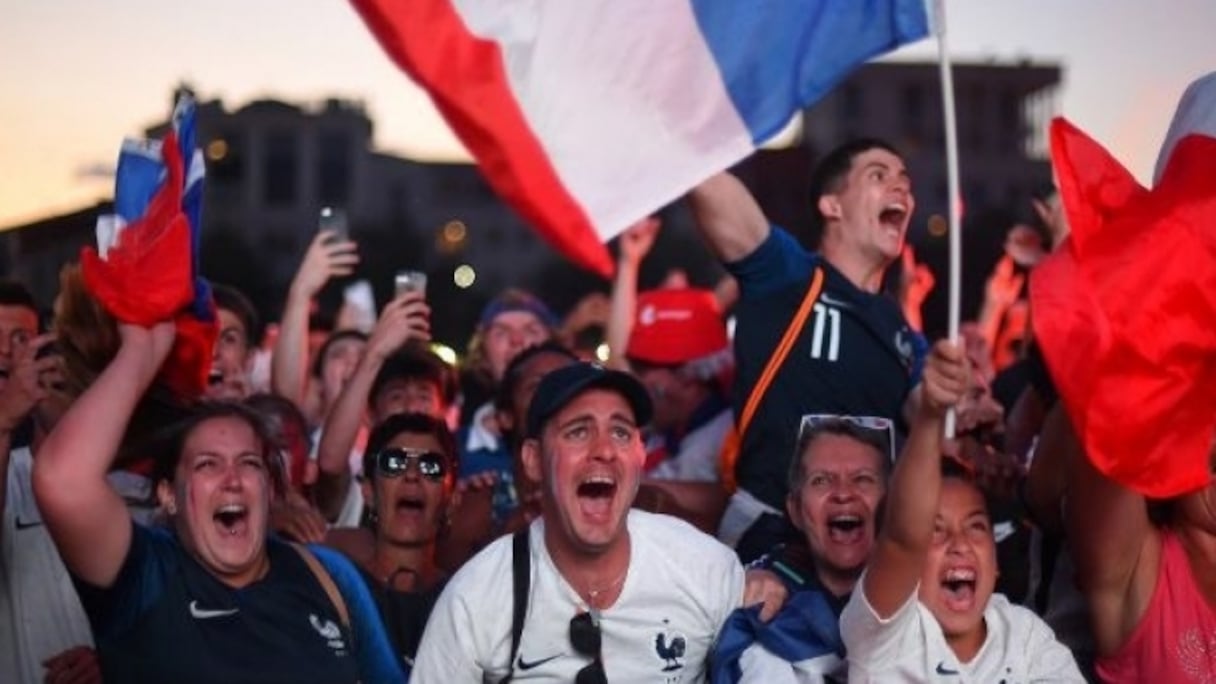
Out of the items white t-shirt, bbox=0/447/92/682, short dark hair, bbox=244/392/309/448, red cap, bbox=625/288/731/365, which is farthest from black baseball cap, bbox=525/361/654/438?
red cap, bbox=625/288/731/365

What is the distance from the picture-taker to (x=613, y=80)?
217 inches

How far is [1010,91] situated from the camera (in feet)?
293

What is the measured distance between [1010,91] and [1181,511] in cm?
8510

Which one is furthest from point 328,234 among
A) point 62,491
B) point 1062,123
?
point 1062,123

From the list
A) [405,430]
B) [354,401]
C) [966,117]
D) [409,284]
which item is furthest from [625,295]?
[966,117]

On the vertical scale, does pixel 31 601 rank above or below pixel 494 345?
below

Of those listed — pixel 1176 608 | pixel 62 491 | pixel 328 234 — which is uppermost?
pixel 328 234

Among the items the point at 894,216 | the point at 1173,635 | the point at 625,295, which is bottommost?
the point at 1173,635

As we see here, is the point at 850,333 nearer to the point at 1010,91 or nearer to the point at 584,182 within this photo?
the point at 584,182

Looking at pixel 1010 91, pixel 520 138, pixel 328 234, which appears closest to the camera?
pixel 520 138

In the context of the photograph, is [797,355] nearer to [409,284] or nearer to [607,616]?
[607,616]

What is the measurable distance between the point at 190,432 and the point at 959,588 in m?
2.10

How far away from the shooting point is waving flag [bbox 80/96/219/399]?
613 cm

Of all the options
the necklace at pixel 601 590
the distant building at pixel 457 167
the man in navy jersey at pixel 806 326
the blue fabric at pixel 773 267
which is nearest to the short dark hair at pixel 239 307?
the man in navy jersey at pixel 806 326
